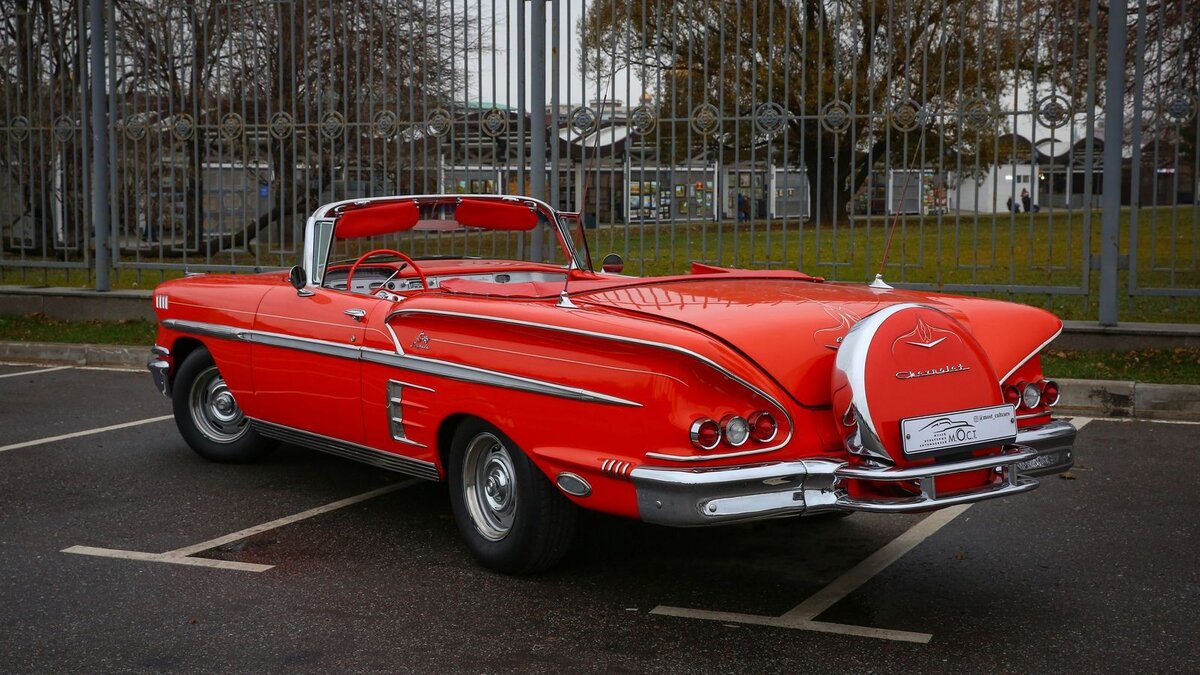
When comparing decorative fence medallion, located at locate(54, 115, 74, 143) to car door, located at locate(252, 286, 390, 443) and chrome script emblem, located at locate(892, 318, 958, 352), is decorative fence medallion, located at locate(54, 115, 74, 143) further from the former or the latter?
chrome script emblem, located at locate(892, 318, 958, 352)

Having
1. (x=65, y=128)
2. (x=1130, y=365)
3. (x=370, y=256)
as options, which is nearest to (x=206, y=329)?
(x=370, y=256)

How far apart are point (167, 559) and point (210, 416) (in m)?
1.96

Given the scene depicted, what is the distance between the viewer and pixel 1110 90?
9.45 meters

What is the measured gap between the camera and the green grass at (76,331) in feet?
38.0

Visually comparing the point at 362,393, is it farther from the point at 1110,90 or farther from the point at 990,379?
the point at 1110,90

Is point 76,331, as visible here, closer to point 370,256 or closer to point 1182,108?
point 370,256

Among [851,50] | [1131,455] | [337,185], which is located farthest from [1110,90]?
[337,185]

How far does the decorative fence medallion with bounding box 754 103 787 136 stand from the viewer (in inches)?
411

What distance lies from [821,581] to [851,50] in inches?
282

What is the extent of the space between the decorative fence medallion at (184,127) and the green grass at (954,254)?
1235 mm

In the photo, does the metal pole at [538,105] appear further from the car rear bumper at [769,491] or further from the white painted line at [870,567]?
the car rear bumper at [769,491]

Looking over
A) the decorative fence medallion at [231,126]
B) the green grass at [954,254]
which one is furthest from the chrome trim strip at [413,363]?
the decorative fence medallion at [231,126]

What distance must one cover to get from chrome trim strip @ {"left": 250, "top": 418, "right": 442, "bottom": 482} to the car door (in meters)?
0.03

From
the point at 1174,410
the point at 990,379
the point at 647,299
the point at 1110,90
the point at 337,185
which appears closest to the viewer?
the point at 990,379
